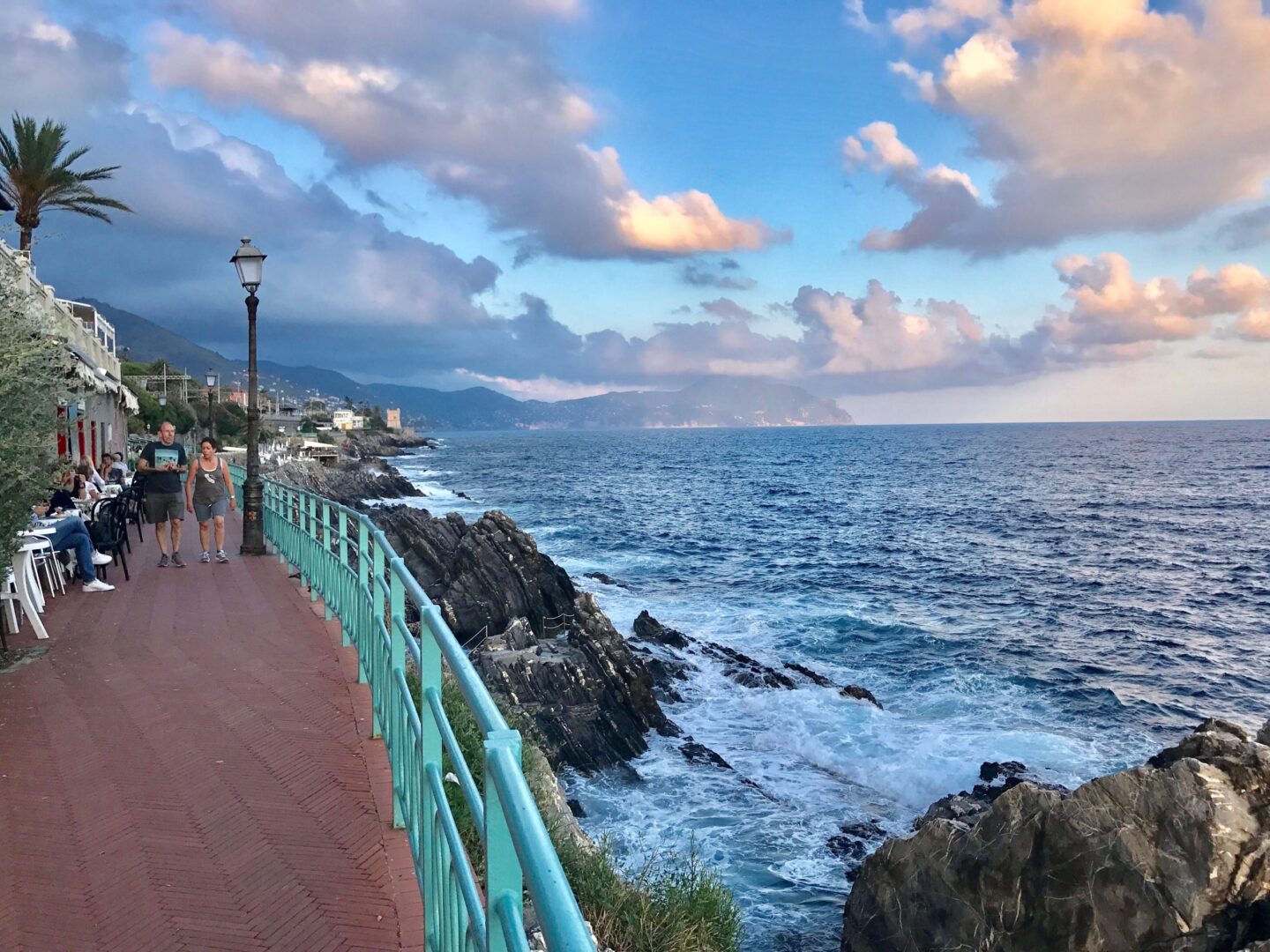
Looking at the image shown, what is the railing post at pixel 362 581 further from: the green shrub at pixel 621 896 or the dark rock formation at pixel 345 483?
the dark rock formation at pixel 345 483

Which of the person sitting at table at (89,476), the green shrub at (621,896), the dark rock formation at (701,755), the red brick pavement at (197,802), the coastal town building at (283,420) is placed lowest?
the dark rock formation at (701,755)

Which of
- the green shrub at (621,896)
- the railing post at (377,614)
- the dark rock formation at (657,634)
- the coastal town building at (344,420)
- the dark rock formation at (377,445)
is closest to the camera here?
the green shrub at (621,896)

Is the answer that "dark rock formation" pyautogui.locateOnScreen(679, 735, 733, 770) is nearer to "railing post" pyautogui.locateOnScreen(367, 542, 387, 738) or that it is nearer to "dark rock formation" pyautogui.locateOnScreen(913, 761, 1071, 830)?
"dark rock formation" pyautogui.locateOnScreen(913, 761, 1071, 830)

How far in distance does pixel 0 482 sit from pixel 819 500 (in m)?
54.8

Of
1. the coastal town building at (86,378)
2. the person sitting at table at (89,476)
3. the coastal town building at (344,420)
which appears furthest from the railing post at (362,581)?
the coastal town building at (344,420)

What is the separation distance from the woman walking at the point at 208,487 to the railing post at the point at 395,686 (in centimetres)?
816

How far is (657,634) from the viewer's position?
2056 centimetres

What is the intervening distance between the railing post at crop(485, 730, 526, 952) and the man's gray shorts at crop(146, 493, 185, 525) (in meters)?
12.0

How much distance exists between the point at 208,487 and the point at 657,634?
11.4 meters

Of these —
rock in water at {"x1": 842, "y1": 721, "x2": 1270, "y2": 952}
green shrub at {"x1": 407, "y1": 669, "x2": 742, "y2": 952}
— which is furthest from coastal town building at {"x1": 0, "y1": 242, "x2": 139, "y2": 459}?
rock in water at {"x1": 842, "y1": 721, "x2": 1270, "y2": 952}

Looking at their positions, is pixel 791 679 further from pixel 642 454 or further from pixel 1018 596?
pixel 642 454

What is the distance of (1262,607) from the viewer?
84.3 ft

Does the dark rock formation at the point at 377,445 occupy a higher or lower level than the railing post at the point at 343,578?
lower

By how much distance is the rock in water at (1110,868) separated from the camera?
6289mm
